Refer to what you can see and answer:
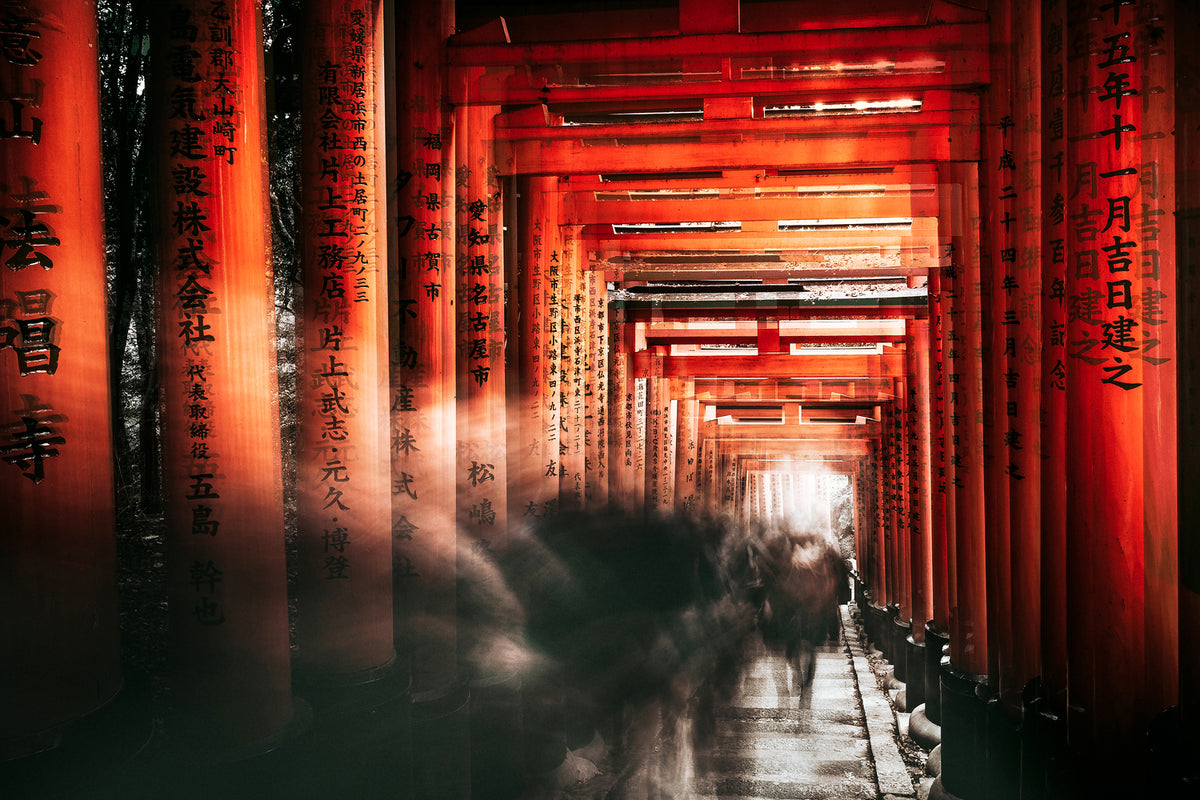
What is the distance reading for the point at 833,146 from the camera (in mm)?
5848

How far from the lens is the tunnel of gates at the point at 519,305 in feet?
7.45

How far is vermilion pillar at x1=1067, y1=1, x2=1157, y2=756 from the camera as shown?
114 inches

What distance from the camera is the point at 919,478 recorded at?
880cm

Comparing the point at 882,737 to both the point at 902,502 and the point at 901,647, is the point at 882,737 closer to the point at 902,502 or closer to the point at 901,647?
the point at 901,647

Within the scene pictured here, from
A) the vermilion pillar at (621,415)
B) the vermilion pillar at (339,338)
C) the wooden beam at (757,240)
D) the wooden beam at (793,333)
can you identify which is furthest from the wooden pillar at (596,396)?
the vermilion pillar at (339,338)

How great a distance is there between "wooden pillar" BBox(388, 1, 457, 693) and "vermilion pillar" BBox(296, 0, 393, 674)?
53 cm

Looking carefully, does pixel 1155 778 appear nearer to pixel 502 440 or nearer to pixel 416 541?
pixel 416 541

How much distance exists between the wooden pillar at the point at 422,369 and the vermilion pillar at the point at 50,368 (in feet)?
6.04

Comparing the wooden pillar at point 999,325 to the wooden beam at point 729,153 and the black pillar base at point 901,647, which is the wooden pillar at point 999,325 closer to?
the wooden beam at point 729,153

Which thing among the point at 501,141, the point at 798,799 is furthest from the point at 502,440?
the point at 798,799

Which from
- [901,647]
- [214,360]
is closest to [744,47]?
[214,360]

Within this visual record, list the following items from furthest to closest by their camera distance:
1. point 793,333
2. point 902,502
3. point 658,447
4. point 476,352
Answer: point 658,447
point 793,333
point 902,502
point 476,352

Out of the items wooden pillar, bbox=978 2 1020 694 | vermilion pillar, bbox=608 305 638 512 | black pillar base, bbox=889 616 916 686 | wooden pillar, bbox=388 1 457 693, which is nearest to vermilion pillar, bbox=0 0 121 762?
wooden pillar, bbox=388 1 457 693

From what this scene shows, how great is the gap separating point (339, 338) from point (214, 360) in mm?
712
